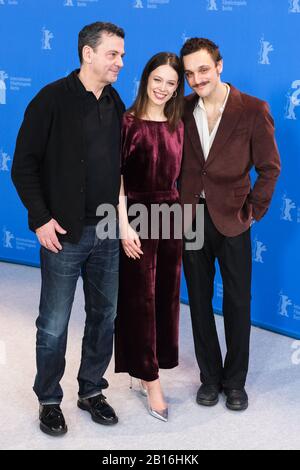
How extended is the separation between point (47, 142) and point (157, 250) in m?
0.62

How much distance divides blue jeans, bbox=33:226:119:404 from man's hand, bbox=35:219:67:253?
0.16 ft

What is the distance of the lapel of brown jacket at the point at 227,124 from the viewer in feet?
9.43

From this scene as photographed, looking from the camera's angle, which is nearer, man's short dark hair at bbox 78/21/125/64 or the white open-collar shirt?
man's short dark hair at bbox 78/21/125/64

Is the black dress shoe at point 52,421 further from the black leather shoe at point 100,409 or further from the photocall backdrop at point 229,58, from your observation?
the photocall backdrop at point 229,58

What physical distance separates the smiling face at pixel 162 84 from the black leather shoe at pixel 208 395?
4.03 ft

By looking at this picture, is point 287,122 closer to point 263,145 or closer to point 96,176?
point 263,145

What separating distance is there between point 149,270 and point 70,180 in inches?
19.8

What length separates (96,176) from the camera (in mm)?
2717

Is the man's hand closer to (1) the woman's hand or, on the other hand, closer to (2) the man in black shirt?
(2) the man in black shirt

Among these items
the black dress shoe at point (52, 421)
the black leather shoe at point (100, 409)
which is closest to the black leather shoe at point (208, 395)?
the black leather shoe at point (100, 409)

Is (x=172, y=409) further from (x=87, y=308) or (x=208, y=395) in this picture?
(x=87, y=308)

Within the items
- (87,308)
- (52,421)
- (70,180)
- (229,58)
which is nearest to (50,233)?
(70,180)

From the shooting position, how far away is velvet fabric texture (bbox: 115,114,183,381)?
110 inches

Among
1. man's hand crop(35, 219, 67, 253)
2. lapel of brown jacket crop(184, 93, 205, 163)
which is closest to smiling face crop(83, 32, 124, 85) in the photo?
lapel of brown jacket crop(184, 93, 205, 163)
